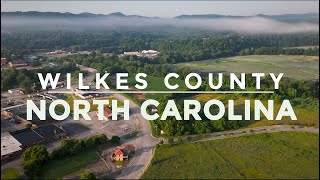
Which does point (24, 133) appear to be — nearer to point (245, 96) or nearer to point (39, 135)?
point (39, 135)

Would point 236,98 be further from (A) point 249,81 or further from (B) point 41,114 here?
(B) point 41,114

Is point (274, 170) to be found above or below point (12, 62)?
below

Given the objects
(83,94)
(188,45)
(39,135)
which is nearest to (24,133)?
(39,135)

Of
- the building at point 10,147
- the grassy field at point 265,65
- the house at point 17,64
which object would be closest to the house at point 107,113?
the building at point 10,147

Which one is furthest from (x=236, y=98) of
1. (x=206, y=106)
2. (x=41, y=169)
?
(x=41, y=169)

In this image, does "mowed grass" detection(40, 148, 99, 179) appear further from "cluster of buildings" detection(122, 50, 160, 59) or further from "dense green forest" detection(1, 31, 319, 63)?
"cluster of buildings" detection(122, 50, 160, 59)

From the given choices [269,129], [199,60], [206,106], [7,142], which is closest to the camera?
[7,142]

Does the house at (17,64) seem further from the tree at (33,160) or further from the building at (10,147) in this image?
the tree at (33,160)
